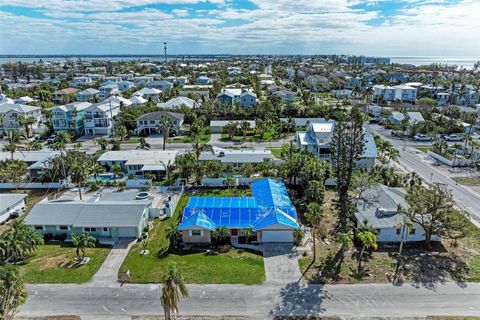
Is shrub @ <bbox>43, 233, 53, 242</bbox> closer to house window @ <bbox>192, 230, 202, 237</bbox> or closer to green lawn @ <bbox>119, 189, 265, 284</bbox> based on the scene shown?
green lawn @ <bbox>119, 189, 265, 284</bbox>

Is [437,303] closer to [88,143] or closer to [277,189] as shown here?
[277,189]

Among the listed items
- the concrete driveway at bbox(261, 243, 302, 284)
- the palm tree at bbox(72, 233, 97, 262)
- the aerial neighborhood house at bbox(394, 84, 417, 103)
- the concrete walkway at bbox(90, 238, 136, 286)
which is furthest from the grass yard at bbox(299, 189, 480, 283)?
the aerial neighborhood house at bbox(394, 84, 417, 103)

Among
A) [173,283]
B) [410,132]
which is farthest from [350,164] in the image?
[410,132]

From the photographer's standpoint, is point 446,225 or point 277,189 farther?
point 277,189

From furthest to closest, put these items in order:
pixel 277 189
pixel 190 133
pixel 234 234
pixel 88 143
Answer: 1. pixel 190 133
2. pixel 88 143
3. pixel 277 189
4. pixel 234 234

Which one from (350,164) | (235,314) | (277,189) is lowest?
(235,314)

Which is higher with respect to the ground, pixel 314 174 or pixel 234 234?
pixel 314 174
